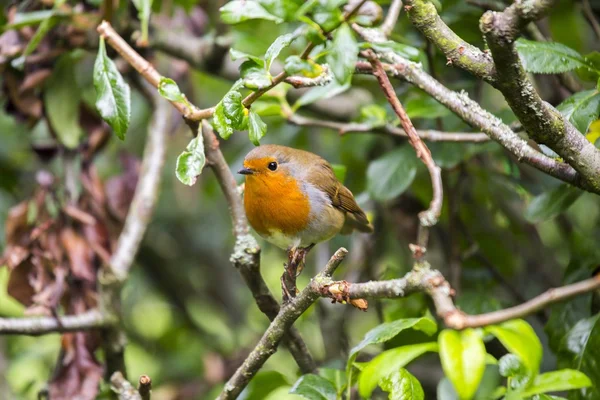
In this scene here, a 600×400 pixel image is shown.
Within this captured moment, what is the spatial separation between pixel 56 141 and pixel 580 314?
7.03 ft

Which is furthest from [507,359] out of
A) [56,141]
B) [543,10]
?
[56,141]

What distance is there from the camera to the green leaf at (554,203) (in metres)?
2.16

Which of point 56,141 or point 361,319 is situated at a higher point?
point 56,141

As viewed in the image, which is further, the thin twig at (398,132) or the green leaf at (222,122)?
the thin twig at (398,132)

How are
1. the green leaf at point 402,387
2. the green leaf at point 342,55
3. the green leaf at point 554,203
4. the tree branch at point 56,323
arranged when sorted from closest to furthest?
the green leaf at point 342,55 < the green leaf at point 402,387 < the green leaf at point 554,203 < the tree branch at point 56,323

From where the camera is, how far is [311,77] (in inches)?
67.5

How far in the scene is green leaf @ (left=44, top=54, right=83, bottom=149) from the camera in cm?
288

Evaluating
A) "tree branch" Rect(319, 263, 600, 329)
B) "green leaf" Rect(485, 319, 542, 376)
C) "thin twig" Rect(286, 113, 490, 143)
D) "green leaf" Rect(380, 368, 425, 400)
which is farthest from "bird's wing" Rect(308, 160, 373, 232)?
"green leaf" Rect(485, 319, 542, 376)

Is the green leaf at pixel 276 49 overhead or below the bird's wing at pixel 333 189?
overhead

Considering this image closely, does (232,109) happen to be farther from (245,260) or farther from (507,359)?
(507,359)

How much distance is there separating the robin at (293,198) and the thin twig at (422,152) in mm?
1056

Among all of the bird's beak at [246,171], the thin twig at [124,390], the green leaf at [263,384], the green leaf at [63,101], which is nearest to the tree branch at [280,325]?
the green leaf at [263,384]

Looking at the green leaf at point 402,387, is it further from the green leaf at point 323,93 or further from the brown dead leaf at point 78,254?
the brown dead leaf at point 78,254

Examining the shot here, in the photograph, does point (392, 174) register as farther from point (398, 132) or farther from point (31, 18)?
point (31, 18)
